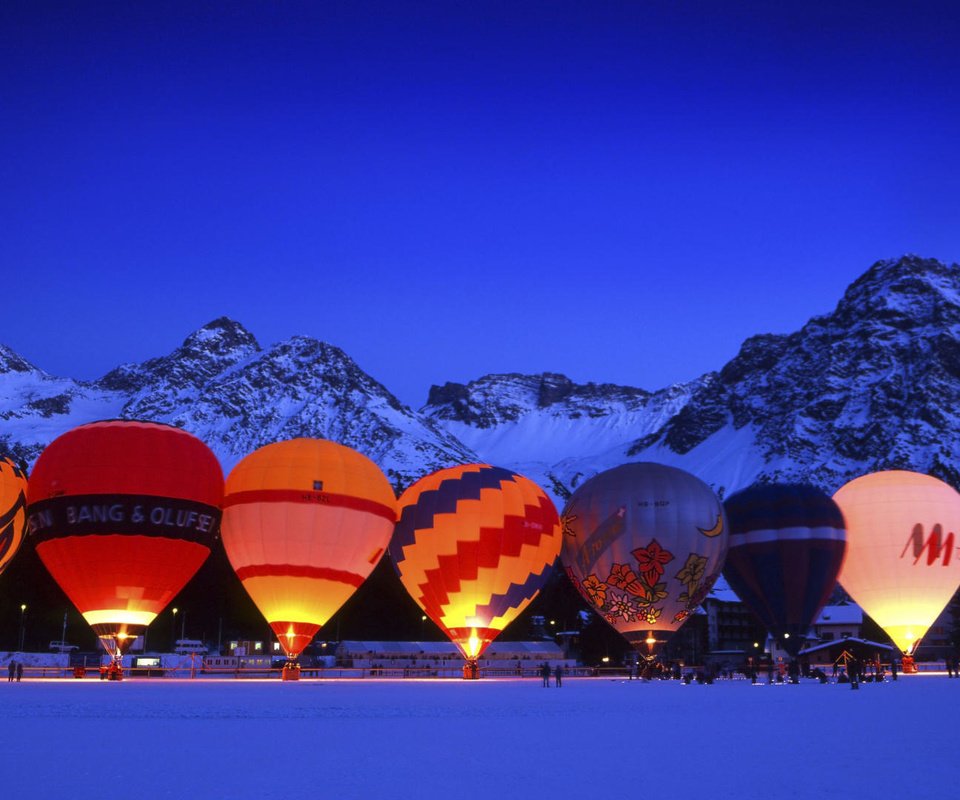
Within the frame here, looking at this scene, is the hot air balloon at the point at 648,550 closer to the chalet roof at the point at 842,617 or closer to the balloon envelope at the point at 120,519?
the balloon envelope at the point at 120,519

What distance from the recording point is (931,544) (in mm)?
42094

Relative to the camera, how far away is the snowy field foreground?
10430 mm

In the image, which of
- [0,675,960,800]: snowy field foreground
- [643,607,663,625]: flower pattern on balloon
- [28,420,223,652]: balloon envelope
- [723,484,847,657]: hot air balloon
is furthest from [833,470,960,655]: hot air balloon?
[28,420,223,652]: balloon envelope

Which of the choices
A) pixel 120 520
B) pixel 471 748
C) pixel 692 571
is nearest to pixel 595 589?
pixel 692 571

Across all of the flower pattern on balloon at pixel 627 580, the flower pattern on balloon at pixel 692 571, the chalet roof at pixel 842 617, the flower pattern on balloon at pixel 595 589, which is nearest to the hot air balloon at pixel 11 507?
the flower pattern on balloon at pixel 595 589

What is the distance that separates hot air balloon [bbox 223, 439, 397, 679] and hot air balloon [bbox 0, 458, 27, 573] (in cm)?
639

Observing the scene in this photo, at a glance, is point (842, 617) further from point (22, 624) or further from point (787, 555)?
point (22, 624)

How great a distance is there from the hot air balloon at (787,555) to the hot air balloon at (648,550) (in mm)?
2295

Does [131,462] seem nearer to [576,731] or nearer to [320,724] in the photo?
[320,724]

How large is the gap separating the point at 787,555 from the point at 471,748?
28.4 m

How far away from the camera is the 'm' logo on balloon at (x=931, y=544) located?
42.0m

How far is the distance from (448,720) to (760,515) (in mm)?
25300

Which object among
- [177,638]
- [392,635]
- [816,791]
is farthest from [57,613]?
[816,791]

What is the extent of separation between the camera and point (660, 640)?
37.0 meters
